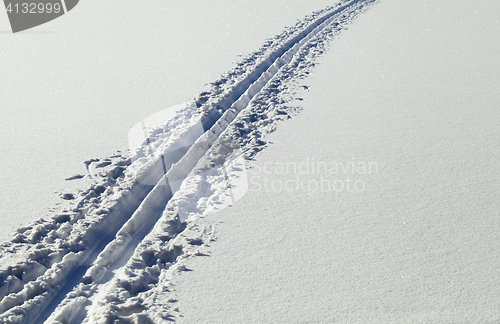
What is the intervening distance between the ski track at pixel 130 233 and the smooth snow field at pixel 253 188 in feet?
0.04

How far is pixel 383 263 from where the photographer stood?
2564 mm

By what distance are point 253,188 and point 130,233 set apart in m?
1.04

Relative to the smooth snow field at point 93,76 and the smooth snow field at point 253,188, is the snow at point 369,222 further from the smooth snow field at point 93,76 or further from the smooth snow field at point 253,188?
the smooth snow field at point 93,76

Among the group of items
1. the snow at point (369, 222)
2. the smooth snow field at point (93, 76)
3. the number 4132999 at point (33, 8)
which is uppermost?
the number 4132999 at point (33, 8)

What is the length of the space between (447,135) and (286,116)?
5.63 feet

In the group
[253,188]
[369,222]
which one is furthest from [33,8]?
[369,222]

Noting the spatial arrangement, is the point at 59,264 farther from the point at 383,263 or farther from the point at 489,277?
the point at 489,277

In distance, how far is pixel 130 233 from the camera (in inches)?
117

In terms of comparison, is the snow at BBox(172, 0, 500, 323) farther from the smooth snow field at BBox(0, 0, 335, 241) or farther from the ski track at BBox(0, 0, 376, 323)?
the smooth snow field at BBox(0, 0, 335, 241)

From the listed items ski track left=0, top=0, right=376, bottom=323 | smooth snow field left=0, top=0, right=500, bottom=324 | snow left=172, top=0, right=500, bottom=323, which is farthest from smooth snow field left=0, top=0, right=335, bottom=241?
snow left=172, top=0, right=500, bottom=323

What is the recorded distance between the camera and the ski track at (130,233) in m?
2.35

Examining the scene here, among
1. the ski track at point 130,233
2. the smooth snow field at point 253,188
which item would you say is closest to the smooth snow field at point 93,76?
the smooth snow field at point 253,188

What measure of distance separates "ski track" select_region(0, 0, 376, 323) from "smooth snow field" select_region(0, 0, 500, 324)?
13 mm

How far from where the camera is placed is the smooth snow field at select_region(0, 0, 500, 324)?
7.76ft
